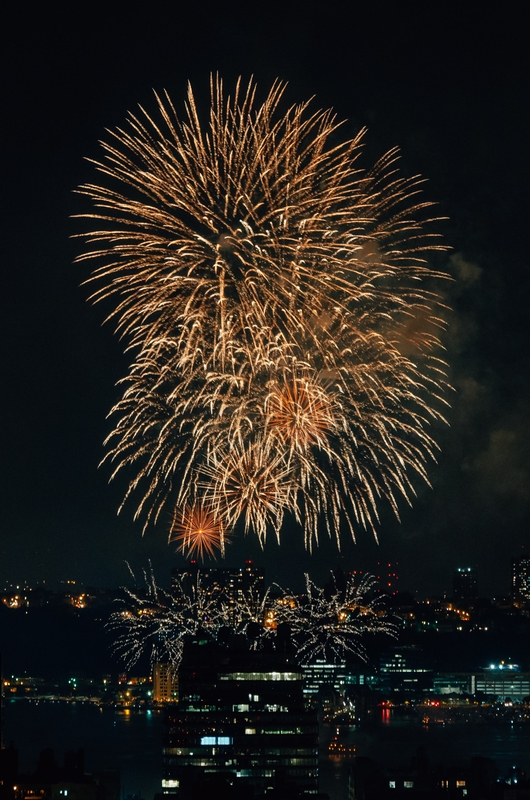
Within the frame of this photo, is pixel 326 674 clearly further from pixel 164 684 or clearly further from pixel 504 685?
pixel 504 685

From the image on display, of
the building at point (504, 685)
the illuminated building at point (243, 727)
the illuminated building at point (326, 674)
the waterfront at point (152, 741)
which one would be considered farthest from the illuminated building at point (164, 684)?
the illuminated building at point (243, 727)

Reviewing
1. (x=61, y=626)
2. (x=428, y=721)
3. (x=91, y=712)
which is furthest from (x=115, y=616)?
(x=428, y=721)

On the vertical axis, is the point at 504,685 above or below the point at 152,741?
above

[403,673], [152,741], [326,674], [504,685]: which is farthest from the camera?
[403,673]

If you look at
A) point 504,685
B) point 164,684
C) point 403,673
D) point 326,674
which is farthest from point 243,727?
point 403,673

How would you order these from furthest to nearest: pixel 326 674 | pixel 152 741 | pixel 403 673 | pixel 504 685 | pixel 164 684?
1. pixel 403 673
2. pixel 504 685
3. pixel 326 674
4. pixel 164 684
5. pixel 152 741

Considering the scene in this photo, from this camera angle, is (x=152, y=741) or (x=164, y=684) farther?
(x=164, y=684)

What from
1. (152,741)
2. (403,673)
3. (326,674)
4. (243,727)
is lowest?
(152,741)
